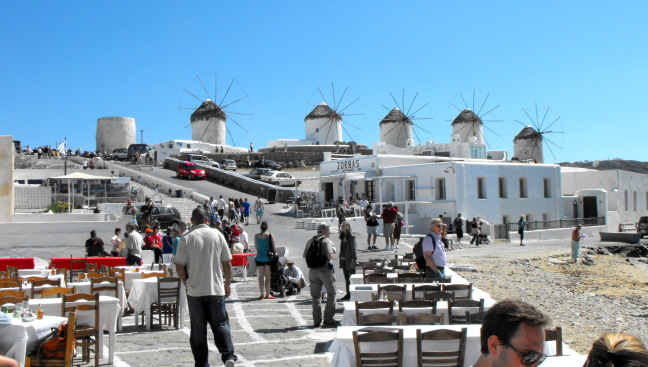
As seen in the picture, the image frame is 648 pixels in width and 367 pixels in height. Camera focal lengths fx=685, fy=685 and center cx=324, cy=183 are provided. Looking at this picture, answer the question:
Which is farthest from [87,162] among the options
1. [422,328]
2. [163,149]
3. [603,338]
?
[603,338]

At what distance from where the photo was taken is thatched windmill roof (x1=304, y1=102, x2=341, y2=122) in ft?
238

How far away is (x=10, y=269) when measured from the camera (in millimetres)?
12031

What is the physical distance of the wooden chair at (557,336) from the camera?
5684mm

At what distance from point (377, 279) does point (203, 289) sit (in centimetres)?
438

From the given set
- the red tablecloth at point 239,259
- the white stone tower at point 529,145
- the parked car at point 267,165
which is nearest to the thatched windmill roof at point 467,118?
the white stone tower at point 529,145

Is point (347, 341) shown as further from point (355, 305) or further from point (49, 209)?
point (49, 209)

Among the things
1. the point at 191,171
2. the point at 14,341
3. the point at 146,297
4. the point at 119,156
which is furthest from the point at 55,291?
the point at 119,156

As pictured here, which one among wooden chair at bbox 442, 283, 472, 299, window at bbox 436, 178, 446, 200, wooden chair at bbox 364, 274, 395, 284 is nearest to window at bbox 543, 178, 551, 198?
window at bbox 436, 178, 446, 200

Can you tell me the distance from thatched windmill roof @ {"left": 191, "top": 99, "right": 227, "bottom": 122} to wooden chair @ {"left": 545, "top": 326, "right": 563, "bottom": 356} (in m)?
69.7

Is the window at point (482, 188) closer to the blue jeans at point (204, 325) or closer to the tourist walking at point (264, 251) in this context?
the tourist walking at point (264, 251)

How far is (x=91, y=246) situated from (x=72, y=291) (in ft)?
25.3

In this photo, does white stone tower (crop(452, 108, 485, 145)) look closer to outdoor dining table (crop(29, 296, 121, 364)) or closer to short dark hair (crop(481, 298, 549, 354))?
outdoor dining table (crop(29, 296, 121, 364))

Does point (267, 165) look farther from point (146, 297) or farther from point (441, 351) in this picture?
point (441, 351)

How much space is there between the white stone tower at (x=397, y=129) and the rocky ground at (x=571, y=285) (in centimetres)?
4224
